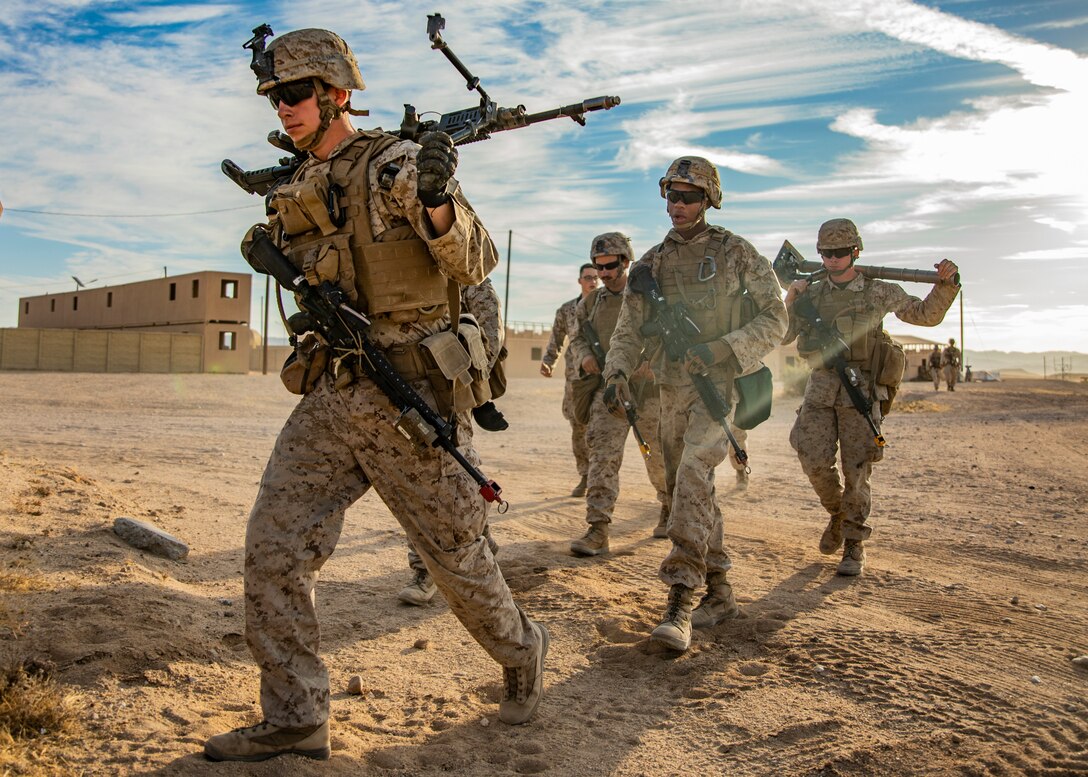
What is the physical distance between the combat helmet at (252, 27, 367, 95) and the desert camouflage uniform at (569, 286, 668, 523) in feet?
12.7

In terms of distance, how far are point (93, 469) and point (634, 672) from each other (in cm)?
627

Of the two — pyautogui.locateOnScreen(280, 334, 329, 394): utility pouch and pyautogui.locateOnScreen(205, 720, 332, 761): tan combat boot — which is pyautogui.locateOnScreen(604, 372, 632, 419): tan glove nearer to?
pyautogui.locateOnScreen(280, 334, 329, 394): utility pouch

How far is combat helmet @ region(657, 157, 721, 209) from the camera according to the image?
4742 mm

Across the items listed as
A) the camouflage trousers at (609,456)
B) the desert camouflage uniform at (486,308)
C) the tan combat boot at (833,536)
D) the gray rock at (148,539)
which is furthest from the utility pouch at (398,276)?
the tan combat boot at (833,536)

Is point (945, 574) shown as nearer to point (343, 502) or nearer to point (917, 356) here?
point (343, 502)

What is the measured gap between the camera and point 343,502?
2.98 m

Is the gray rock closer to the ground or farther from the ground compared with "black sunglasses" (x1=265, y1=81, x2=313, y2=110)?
closer to the ground

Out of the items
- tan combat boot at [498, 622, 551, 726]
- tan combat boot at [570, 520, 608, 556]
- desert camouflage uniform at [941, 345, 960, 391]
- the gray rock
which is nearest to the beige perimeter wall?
desert camouflage uniform at [941, 345, 960, 391]

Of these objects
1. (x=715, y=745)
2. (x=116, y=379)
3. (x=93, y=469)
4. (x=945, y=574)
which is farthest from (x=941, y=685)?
A: (x=116, y=379)

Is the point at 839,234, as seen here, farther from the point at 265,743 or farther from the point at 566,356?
the point at 265,743

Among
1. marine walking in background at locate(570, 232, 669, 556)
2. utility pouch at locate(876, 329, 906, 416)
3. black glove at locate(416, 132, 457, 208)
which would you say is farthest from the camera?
marine walking in background at locate(570, 232, 669, 556)

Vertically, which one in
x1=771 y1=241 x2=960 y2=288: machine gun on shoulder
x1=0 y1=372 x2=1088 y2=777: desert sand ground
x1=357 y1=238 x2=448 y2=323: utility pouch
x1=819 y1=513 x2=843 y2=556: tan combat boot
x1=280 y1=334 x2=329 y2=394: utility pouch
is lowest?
x1=0 y1=372 x2=1088 y2=777: desert sand ground

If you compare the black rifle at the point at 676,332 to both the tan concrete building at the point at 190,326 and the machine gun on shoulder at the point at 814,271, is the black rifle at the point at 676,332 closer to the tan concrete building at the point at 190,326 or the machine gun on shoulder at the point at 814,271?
the machine gun on shoulder at the point at 814,271

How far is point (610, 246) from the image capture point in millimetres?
7180
